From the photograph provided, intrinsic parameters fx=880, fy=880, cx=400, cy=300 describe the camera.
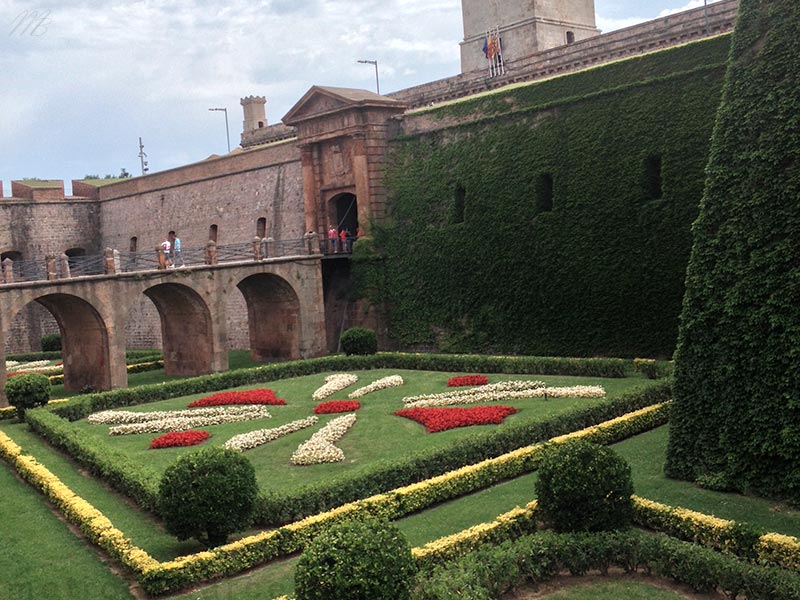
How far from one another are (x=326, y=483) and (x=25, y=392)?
11.3m

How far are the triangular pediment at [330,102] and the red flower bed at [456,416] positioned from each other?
13588 millimetres

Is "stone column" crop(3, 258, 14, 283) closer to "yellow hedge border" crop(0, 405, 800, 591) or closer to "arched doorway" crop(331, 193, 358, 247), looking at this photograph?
"yellow hedge border" crop(0, 405, 800, 591)

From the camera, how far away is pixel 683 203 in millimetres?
20438

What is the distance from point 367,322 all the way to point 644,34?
12.0 metres

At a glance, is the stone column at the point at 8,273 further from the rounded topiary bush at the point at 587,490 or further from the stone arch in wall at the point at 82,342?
the rounded topiary bush at the point at 587,490

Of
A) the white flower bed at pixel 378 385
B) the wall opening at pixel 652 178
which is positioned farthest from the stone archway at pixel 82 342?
the wall opening at pixel 652 178

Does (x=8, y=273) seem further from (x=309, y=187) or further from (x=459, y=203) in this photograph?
(x=459, y=203)

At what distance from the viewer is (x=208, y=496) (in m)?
10.3

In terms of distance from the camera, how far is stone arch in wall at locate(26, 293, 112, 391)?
2409 centimetres

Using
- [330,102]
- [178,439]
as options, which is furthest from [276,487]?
[330,102]

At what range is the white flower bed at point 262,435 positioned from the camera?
50.7 feet

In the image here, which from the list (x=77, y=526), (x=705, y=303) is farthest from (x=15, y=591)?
(x=705, y=303)

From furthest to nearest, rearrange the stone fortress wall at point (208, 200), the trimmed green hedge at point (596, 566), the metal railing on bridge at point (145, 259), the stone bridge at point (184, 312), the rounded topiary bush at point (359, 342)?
the stone fortress wall at point (208, 200) < the rounded topiary bush at point (359, 342) < the stone bridge at point (184, 312) < the metal railing on bridge at point (145, 259) < the trimmed green hedge at point (596, 566)

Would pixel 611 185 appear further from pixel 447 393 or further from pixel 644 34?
pixel 447 393
